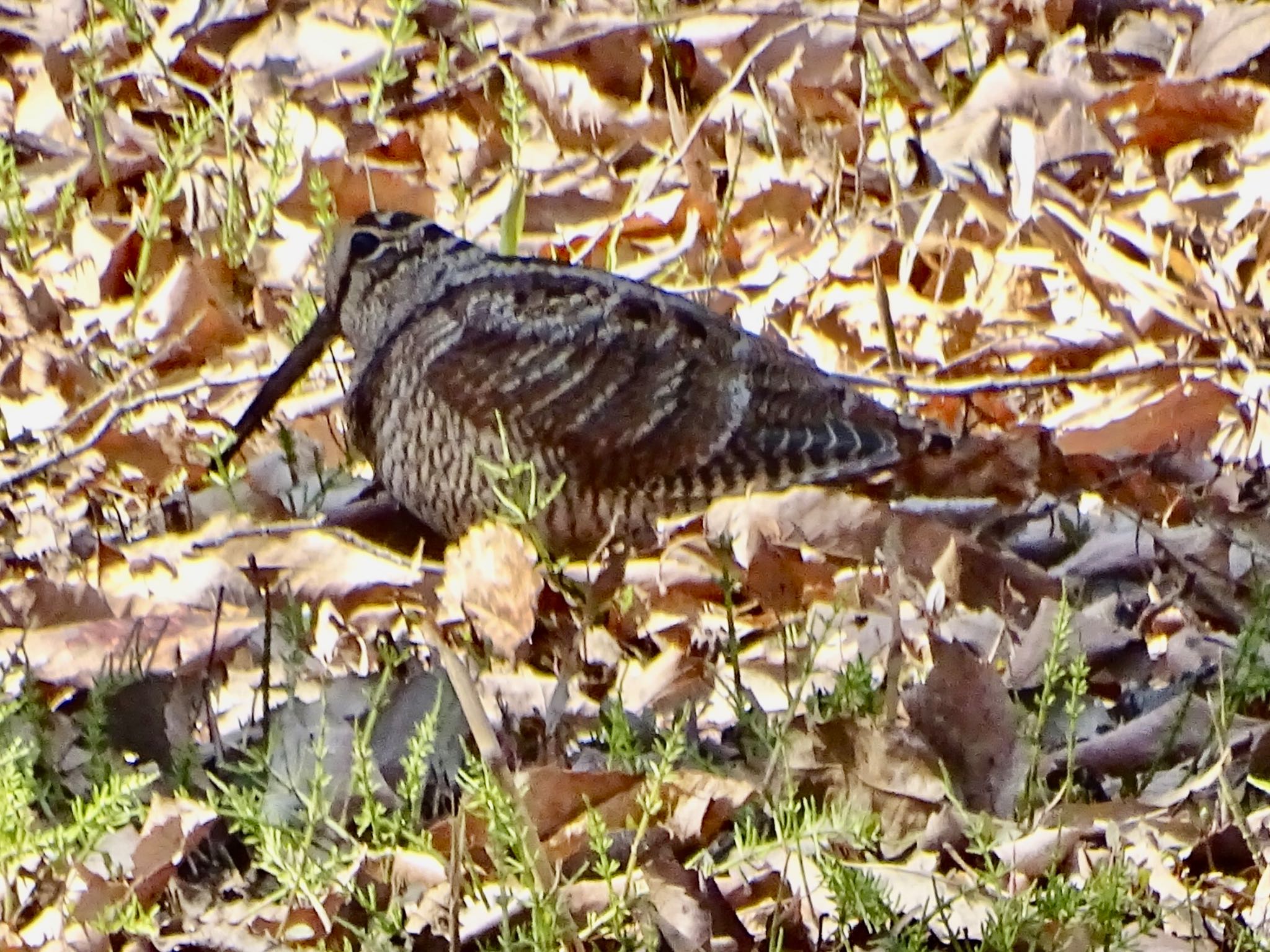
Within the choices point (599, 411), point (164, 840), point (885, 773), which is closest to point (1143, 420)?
point (599, 411)

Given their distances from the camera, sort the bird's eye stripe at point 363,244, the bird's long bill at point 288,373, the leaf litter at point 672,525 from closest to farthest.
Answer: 1. the leaf litter at point 672,525
2. the bird's long bill at point 288,373
3. the bird's eye stripe at point 363,244

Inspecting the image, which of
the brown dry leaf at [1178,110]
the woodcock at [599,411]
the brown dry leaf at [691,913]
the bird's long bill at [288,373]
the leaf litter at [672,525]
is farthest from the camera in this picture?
the brown dry leaf at [1178,110]

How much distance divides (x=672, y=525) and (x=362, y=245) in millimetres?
1023

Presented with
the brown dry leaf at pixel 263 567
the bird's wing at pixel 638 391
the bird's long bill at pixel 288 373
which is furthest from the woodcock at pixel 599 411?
the brown dry leaf at pixel 263 567

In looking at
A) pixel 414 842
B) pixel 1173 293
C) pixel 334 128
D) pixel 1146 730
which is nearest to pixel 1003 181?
pixel 1173 293

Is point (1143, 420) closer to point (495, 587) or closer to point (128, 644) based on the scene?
point (495, 587)

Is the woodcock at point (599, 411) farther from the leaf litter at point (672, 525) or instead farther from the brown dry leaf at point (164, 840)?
the brown dry leaf at point (164, 840)


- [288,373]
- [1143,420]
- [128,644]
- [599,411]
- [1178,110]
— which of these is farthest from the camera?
[1178,110]

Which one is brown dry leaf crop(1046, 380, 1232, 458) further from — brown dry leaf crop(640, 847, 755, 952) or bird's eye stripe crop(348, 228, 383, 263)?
brown dry leaf crop(640, 847, 755, 952)

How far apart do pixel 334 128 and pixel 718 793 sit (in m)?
2.90

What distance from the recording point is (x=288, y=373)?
389cm

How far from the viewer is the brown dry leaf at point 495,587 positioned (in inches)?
115

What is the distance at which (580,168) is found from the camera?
15.4 ft

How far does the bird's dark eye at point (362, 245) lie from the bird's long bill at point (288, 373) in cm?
13
